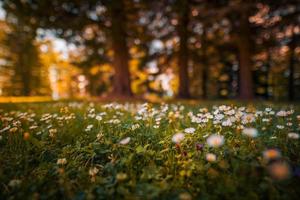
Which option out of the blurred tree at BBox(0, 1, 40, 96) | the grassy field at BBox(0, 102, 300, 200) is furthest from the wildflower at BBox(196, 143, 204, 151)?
the blurred tree at BBox(0, 1, 40, 96)

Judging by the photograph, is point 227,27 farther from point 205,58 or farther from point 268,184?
point 268,184

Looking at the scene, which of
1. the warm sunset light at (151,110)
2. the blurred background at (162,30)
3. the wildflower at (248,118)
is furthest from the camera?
the blurred background at (162,30)

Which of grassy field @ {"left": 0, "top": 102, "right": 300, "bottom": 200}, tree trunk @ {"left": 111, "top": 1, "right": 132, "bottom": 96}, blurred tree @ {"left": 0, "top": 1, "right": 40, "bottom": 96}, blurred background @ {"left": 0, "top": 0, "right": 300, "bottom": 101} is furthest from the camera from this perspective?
blurred tree @ {"left": 0, "top": 1, "right": 40, "bottom": 96}

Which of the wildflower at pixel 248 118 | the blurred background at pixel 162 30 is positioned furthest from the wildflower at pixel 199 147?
the blurred background at pixel 162 30

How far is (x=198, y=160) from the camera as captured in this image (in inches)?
86.2

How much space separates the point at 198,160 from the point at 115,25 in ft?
32.2

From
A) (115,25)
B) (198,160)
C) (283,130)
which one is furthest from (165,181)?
(115,25)

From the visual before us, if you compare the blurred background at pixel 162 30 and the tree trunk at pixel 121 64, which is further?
the tree trunk at pixel 121 64

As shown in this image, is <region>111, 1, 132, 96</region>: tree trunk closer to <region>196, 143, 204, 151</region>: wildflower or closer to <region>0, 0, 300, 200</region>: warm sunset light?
<region>0, 0, 300, 200</region>: warm sunset light

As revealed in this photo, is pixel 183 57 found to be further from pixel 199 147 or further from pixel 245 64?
pixel 199 147

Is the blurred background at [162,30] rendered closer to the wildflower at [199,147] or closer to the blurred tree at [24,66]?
the wildflower at [199,147]

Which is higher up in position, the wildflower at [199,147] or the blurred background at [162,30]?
the blurred background at [162,30]

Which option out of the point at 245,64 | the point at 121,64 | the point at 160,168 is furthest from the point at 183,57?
the point at 160,168

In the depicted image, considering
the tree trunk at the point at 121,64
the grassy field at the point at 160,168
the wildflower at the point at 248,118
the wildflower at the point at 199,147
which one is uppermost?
the tree trunk at the point at 121,64
